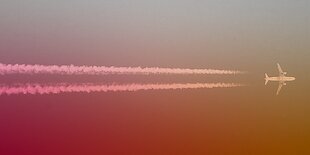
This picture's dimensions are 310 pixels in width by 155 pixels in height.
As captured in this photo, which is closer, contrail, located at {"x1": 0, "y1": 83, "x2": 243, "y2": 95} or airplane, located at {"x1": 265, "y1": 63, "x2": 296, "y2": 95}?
contrail, located at {"x1": 0, "y1": 83, "x2": 243, "y2": 95}

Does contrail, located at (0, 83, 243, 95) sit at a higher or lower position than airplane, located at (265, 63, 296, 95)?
lower

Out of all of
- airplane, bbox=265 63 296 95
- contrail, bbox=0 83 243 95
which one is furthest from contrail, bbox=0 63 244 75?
airplane, bbox=265 63 296 95

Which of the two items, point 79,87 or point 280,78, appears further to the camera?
point 280,78

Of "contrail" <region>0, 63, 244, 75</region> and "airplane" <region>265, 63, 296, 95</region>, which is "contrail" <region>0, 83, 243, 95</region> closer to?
"contrail" <region>0, 63, 244, 75</region>

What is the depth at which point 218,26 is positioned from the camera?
1.87 meters

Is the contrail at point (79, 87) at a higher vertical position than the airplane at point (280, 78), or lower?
lower

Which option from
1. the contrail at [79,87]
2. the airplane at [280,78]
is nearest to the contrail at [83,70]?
the contrail at [79,87]

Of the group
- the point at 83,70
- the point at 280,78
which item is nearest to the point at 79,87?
the point at 83,70

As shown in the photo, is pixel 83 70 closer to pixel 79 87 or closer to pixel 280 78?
pixel 79 87

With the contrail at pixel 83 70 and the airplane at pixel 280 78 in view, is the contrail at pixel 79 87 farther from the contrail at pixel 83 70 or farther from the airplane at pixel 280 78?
the airplane at pixel 280 78

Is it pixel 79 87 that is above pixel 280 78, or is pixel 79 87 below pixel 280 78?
below

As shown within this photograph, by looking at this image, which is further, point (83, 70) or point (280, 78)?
point (280, 78)

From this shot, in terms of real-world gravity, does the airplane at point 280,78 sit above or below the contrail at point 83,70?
above

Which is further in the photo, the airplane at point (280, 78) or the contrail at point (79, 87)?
the airplane at point (280, 78)
